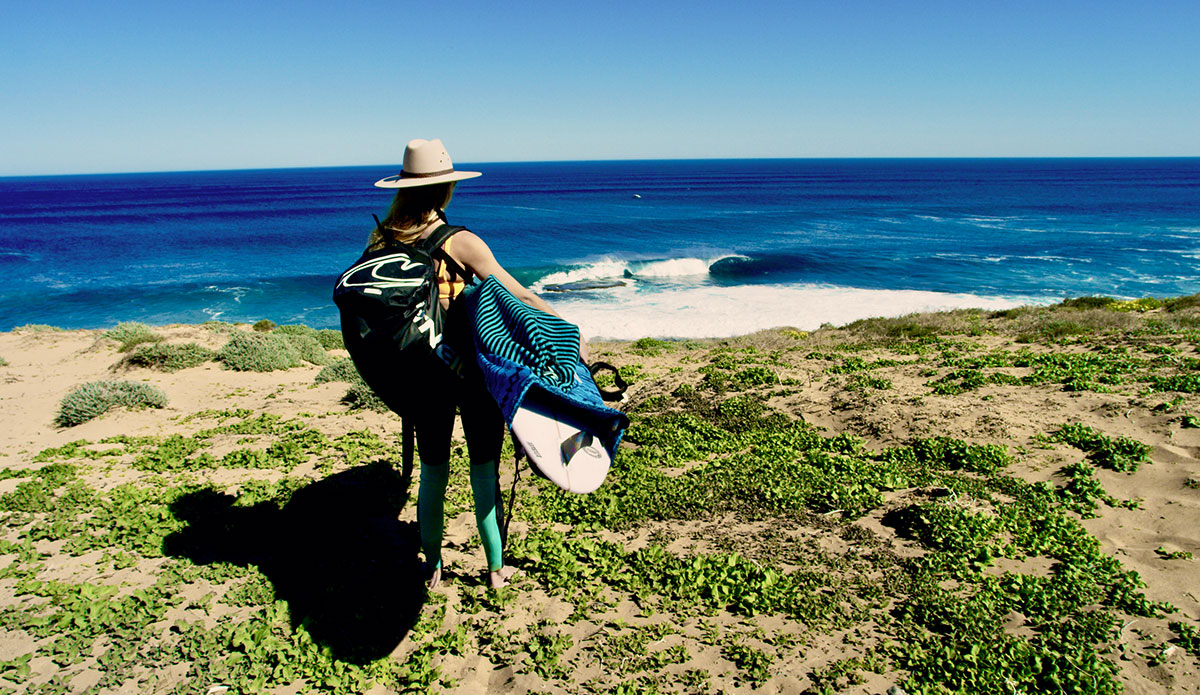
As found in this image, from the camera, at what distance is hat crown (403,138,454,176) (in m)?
3.39

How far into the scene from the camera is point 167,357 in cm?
1125

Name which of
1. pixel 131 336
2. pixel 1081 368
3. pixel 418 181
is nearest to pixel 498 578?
pixel 418 181

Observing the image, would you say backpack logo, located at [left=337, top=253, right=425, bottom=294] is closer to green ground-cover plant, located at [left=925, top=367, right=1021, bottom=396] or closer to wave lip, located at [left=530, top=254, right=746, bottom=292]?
green ground-cover plant, located at [left=925, top=367, right=1021, bottom=396]

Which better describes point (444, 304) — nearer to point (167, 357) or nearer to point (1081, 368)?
point (1081, 368)

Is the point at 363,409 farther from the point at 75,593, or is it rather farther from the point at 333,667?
the point at 333,667

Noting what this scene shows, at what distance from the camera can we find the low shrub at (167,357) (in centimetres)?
1120

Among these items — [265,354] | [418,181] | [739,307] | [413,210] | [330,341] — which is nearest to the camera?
[418,181]

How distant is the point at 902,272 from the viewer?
37.2 metres

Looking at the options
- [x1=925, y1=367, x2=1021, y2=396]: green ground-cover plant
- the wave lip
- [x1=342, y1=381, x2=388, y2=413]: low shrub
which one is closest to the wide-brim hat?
[x1=342, y1=381, x2=388, y2=413]: low shrub

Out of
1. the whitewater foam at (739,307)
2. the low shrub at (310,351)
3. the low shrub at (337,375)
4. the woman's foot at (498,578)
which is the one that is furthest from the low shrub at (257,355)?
the whitewater foam at (739,307)

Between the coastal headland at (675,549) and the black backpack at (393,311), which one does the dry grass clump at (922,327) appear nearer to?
the coastal headland at (675,549)

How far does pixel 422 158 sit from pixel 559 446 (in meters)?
1.80

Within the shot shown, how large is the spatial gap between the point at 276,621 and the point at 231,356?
8872 millimetres

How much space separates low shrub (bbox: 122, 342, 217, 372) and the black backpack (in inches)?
401
